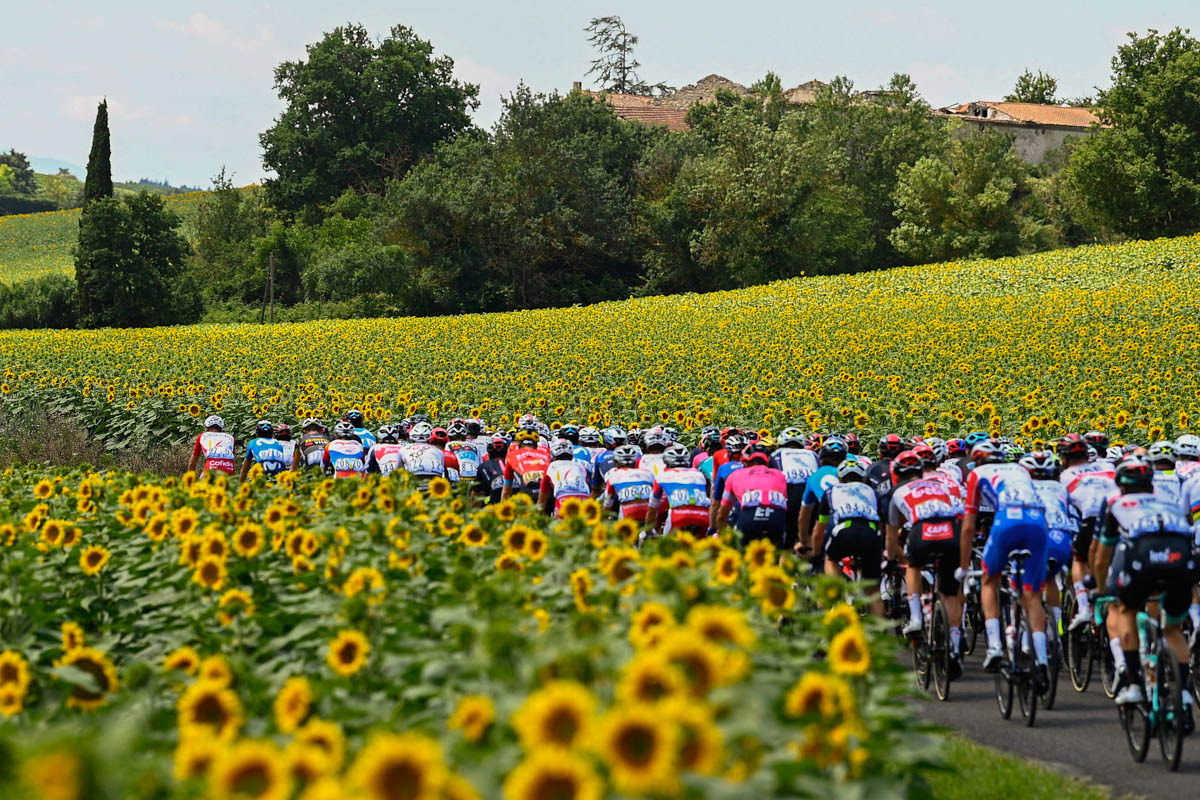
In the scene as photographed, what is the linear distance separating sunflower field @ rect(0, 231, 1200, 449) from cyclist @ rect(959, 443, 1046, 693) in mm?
8013

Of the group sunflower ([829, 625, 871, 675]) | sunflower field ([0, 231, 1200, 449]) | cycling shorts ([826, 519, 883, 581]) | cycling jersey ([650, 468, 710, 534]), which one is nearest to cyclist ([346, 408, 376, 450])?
sunflower field ([0, 231, 1200, 449])


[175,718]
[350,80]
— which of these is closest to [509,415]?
[175,718]

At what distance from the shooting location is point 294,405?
29.0 metres

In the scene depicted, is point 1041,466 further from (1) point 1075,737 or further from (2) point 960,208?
(2) point 960,208

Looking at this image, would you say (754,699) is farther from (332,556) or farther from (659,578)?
(332,556)

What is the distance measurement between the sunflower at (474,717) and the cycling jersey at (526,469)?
1088 cm

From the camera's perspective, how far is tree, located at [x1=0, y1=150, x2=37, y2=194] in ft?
503

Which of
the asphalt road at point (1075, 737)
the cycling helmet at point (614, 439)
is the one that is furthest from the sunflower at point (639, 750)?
the cycling helmet at point (614, 439)

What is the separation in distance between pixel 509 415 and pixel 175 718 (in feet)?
69.0

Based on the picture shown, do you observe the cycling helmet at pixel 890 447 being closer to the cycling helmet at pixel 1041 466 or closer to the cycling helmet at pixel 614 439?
the cycling helmet at pixel 1041 466

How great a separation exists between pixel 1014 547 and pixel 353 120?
91359mm

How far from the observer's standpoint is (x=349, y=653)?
5.24 metres

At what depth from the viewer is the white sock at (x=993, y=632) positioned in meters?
10.5

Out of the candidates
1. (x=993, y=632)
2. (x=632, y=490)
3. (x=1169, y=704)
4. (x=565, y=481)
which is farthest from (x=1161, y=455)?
(x=565, y=481)
